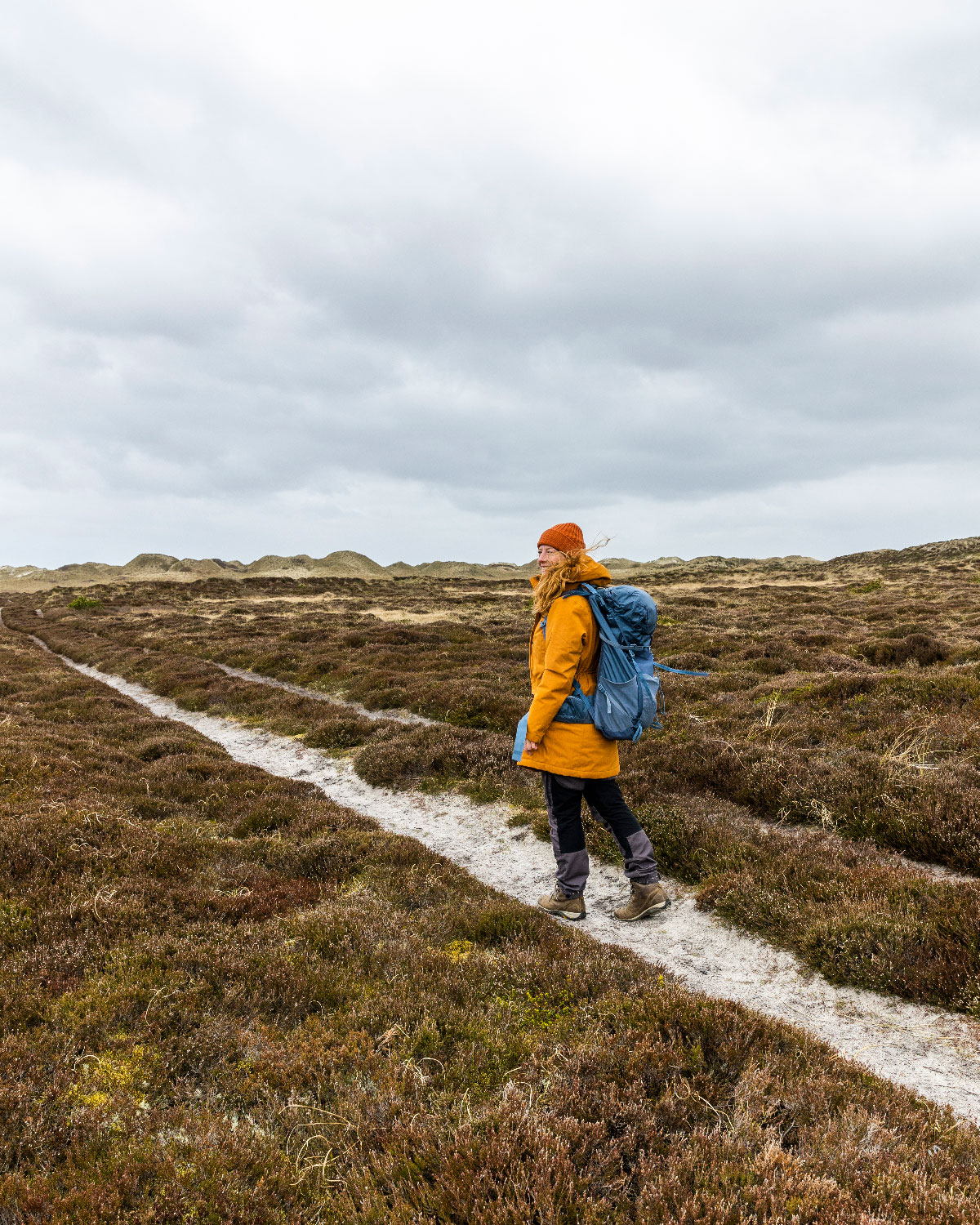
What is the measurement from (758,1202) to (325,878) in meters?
5.52

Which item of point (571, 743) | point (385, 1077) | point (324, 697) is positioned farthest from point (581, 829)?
point (324, 697)

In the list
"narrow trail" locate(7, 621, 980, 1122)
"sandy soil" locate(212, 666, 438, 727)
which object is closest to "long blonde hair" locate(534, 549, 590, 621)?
"narrow trail" locate(7, 621, 980, 1122)

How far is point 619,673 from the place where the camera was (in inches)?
236

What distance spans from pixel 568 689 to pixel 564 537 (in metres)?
1.50

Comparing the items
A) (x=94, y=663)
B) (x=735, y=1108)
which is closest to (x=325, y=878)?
(x=735, y=1108)

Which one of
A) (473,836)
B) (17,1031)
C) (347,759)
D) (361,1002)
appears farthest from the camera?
(347,759)

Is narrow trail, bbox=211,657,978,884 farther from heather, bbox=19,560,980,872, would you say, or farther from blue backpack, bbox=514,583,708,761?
blue backpack, bbox=514,583,708,761

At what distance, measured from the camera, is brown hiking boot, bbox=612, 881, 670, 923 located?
655 cm

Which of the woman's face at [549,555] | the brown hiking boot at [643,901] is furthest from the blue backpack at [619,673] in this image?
the brown hiking boot at [643,901]

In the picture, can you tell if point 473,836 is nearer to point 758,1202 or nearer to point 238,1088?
point 238,1088

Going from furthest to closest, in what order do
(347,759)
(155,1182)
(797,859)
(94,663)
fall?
(94,663) → (347,759) → (797,859) → (155,1182)

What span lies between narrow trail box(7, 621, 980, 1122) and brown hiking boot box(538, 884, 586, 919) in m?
0.13

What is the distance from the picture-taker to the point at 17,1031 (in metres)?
4.05

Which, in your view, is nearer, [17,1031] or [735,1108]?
[735,1108]
